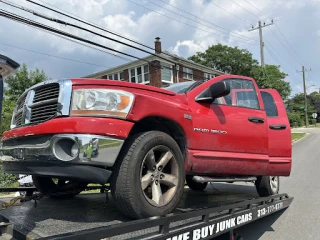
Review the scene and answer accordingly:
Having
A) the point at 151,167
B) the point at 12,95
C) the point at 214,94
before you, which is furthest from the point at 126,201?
the point at 12,95

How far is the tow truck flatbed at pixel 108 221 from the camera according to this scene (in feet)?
8.38

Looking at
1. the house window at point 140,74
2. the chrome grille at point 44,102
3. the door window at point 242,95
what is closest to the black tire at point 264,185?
the door window at point 242,95

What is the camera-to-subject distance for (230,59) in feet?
190

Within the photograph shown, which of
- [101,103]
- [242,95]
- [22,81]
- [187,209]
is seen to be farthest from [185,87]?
[22,81]

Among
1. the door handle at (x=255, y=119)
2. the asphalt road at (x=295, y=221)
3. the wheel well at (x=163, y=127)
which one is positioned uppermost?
the door handle at (x=255, y=119)

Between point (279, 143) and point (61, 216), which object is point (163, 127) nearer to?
point (61, 216)

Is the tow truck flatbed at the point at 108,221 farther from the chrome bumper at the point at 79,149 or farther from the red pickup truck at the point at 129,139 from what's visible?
the chrome bumper at the point at 79,149

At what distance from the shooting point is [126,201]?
2914 millimetres

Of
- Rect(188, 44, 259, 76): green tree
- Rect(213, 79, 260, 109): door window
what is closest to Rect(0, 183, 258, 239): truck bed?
Rect(213, 79, 260, 109): door window

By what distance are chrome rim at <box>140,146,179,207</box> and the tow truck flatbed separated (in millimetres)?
226

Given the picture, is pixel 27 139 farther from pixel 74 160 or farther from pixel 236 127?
pixel 236 127

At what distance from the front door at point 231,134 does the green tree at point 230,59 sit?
54847 millimetres

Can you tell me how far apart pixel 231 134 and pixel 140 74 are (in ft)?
109

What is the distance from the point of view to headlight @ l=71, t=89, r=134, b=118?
2982 millimetres
